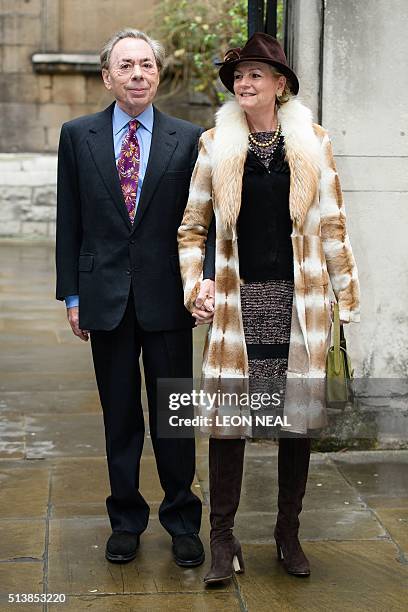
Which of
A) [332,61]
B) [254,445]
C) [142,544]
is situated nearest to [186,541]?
[142,544]

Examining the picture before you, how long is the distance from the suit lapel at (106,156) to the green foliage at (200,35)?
9712 mm

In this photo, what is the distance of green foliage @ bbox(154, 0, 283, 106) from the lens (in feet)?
48.1

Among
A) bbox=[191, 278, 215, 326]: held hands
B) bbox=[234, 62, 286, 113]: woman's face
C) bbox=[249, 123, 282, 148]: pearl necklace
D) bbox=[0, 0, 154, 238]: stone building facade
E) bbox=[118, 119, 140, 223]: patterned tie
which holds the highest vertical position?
bbox=[0, 0, 154, 238]: stone building facade

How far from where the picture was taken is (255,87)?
4.21 meters

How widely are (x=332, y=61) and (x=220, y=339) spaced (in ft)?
7.26

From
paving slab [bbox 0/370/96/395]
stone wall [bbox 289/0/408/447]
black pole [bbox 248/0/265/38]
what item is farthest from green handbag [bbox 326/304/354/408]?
paving slab [bbox 0/370/96/395]

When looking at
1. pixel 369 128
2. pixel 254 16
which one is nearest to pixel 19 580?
pixel 369 128

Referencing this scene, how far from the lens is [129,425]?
182 inches

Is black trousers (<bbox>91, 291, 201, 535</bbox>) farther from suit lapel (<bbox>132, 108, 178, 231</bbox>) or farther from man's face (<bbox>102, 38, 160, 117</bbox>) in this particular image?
man's face (<bbox>102, 38, 160, 117</bbox>)

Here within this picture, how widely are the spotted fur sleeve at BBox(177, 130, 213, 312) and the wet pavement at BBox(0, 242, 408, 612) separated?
A: 3.40 ft

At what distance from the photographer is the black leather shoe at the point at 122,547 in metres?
4.55

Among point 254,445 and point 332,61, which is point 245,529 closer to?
point 254,445

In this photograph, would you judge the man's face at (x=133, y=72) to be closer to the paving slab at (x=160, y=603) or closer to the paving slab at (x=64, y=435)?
the paving slab at (x=160, y=603)

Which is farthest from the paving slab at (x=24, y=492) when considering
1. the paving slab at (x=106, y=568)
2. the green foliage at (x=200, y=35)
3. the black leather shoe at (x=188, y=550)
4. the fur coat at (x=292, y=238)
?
the green foliage at (x=200, y=35)
